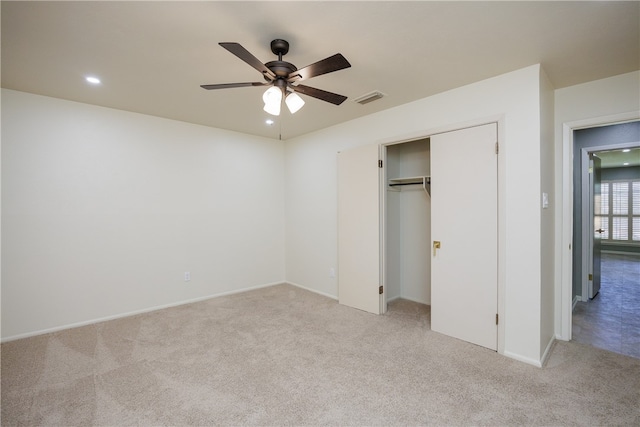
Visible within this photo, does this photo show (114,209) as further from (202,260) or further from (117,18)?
(117,18)

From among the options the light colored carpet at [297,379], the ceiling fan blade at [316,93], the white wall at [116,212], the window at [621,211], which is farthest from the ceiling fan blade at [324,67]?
the window at [621,211]

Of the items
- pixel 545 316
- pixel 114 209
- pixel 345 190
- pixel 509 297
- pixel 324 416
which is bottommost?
pixel 324 416

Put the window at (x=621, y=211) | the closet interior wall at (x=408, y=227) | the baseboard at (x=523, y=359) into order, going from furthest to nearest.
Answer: the window at (x=621, y=211) → the closet interior wall at (x=408, y=227) → the baseboard at (x=523, y=359)

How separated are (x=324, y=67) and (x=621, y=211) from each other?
1022cm

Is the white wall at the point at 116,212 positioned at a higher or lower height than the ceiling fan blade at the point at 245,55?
lower

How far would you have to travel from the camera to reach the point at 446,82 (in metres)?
2.75

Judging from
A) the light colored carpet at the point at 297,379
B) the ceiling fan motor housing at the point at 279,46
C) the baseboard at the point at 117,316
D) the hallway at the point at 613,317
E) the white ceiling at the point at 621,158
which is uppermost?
the ceiling fan motor housing at the point at 279,46

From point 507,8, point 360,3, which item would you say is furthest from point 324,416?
point 507,8

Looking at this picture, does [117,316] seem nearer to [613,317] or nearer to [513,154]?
[513,154]

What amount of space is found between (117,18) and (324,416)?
9.61 feet

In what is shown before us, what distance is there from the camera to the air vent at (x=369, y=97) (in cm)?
301

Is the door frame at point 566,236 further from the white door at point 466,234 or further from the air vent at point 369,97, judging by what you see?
the air vent at point 369,97

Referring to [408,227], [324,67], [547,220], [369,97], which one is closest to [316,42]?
[324,67]

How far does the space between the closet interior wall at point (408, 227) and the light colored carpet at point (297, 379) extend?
848 millimetres
